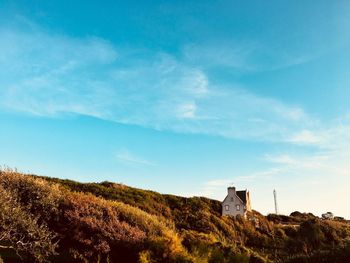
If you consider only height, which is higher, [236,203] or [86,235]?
[236,203]

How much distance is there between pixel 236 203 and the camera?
59062 millimetres

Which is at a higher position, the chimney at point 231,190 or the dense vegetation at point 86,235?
the chimney at point 231,190

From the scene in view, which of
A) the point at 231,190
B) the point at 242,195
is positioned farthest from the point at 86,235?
the point at 242,195

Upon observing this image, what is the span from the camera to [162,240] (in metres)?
15.5

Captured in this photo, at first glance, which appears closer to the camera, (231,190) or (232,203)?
(232,203)

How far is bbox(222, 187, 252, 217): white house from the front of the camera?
5681 centimetres

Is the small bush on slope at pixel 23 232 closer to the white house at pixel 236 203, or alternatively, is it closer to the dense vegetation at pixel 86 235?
the dense vegetation at pixel 86 235

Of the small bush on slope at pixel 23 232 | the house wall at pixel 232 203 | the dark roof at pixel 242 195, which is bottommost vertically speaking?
the small bush on slope at pixel 23 232

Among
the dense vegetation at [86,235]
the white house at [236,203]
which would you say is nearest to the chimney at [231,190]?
the white house at [236,203]

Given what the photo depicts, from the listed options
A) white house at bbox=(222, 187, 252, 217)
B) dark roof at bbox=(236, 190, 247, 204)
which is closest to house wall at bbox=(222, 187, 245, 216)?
white house at bbox=(222, 187, 252, 217)

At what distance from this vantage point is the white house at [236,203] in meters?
56.8

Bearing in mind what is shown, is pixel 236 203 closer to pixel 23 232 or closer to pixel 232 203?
pixel 232 203

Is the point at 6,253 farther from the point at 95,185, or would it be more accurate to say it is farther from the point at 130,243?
the point at 95,185

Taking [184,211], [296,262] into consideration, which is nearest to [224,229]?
[184,211]
